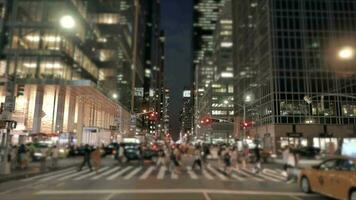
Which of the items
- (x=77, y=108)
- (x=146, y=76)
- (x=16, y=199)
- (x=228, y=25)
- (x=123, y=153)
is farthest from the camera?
(x=146, y=76)

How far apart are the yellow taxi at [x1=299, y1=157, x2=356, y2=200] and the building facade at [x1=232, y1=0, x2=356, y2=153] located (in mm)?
53732

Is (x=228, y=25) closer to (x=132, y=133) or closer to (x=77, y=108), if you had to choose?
(x=132, y=133)

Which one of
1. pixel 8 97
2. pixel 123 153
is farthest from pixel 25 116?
pixel 8 97

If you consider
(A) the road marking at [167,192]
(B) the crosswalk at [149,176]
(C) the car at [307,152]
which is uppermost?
(C) the car at [307,152]

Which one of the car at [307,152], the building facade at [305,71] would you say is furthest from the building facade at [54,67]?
the building facade at [305,71]

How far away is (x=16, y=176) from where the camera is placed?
20.3 metres

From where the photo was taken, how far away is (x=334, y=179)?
12.8m

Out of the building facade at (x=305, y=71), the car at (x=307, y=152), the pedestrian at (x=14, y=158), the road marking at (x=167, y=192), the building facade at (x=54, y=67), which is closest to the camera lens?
the road marking at (x=167, y=192)

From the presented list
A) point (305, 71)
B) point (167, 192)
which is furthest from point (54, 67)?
point (305, 71)

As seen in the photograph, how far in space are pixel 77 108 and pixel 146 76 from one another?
122m

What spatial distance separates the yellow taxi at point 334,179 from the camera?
11.9 m

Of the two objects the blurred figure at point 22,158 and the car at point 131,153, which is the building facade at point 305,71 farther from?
the blurred figure at point 22,158

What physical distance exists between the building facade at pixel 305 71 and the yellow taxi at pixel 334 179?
53.7 m

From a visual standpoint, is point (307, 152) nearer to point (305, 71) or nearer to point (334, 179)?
point (305, 71)
